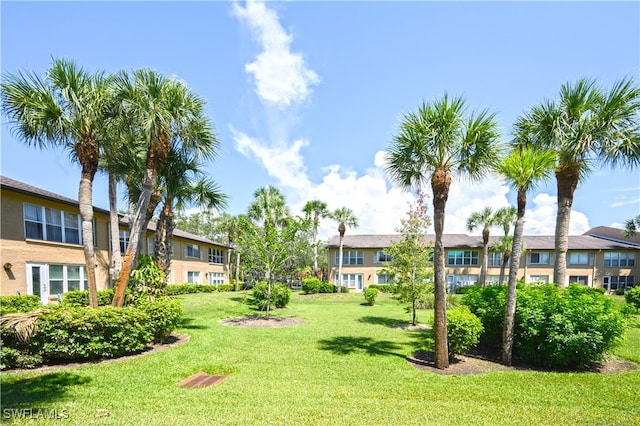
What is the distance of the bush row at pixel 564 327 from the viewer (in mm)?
7039

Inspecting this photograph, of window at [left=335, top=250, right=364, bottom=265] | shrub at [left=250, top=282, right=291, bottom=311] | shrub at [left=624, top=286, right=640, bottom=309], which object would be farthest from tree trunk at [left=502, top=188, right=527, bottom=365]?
window at [left=335, top=250, right=364, bottom=265]

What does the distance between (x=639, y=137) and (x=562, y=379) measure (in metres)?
8.45

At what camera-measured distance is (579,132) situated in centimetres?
978

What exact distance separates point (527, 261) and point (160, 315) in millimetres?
37839

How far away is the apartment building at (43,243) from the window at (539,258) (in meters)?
40.6

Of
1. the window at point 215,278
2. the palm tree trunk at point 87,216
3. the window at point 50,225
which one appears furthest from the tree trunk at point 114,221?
the window at point 215,278

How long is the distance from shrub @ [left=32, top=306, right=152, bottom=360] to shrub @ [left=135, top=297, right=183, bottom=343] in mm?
484

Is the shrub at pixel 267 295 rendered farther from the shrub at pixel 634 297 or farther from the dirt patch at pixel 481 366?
the shrub at pixel 634 297

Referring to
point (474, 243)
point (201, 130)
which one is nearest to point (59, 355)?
point (201, 130)

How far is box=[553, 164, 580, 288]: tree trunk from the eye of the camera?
1029 cm

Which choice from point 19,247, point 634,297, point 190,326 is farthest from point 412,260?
point 19,247

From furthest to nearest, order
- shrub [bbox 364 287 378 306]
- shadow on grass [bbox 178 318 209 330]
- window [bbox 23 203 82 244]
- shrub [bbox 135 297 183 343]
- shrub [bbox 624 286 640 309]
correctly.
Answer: shrub [bbox 364 287 378 306] → shrub [bbox 624 286 640 309] → window [bbox 23 203 82 244] → shadow on grass [bbox 178 318 209 330] → shrub [bbox 135 297 183 343]

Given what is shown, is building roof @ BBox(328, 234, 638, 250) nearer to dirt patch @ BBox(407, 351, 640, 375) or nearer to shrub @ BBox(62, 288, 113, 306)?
shrub @ BBox(62, 288, 113, 306)

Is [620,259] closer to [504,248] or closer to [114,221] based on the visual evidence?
[504,248]
